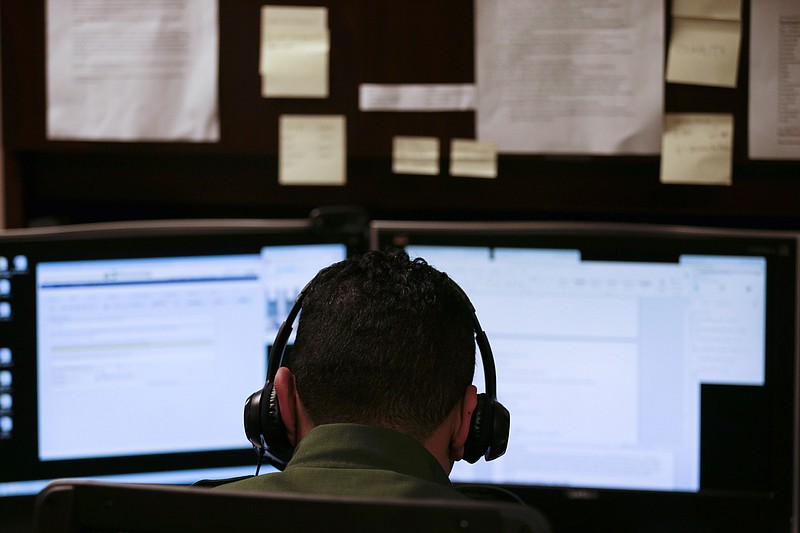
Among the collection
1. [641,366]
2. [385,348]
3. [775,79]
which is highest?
[775,79]

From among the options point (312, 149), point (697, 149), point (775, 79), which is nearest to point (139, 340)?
point (312, 149)

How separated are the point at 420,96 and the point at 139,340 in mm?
535

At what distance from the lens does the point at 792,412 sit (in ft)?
3.65

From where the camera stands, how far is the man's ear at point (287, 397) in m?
0.72

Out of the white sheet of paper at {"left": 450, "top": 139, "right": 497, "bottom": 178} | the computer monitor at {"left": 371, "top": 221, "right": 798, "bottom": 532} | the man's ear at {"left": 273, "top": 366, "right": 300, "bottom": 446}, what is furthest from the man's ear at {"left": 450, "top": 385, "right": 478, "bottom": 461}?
the white sheet of paper at {"left": 450, "top": 139, "right": 497, "bottom": 178}

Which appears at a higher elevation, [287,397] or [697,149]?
[697,149]

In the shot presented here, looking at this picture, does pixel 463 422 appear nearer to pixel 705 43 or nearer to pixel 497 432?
pixel 497 432

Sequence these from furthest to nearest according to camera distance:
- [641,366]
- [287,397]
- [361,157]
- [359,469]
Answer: [361,157]
[641,366]
[287,397]
[359,469]

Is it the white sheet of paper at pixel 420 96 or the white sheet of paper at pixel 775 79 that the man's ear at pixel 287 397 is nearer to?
the white sheet of paper at pixel 420 96

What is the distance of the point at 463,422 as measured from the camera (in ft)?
2.42

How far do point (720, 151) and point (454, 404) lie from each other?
0.67 meters

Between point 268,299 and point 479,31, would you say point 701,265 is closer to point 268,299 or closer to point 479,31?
point 479,31

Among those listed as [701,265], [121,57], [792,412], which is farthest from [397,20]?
[792,412]

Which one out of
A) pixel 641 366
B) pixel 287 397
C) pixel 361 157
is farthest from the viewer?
pixel 361 157
